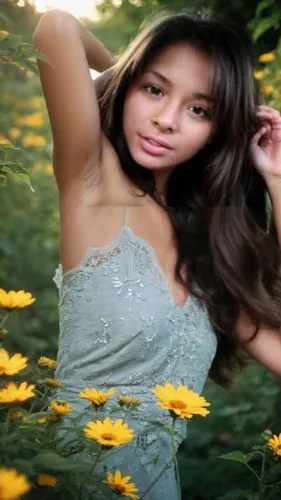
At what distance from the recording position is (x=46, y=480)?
1.04 m

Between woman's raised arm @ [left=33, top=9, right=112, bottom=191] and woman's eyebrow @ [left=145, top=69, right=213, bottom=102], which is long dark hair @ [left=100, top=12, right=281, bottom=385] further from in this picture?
woman's raised arm @ [left=33, top=9, right=112, bottom=191]

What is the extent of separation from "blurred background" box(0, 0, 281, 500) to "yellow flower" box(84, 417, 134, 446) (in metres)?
0.45

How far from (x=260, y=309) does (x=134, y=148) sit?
0.55 m

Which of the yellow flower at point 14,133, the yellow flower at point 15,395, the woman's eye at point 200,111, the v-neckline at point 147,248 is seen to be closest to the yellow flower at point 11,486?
the yellow flower at point 15,395

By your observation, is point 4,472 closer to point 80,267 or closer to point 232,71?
point 80,267

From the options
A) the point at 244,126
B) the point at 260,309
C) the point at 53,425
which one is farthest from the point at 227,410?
the point at 53,425

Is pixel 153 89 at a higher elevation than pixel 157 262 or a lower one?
higher

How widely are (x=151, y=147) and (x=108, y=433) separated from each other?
0.97 metres

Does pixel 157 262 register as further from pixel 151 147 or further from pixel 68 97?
pixel 68 97

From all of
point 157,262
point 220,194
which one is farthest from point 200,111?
point 157,262

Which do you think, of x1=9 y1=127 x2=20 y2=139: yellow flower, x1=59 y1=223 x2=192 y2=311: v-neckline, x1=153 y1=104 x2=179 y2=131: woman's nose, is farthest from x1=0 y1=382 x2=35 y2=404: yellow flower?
x1=9 y1=127 x2=20 y2=139: yellow flower

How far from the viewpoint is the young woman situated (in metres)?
1.87

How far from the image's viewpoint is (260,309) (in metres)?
2.16

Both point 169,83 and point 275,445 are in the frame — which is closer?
point 275,445
